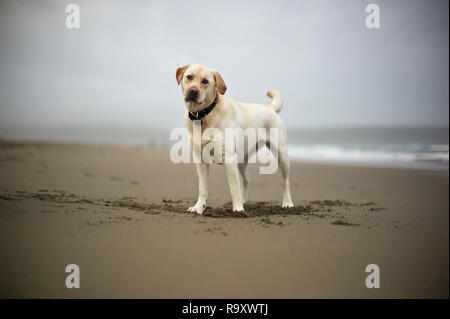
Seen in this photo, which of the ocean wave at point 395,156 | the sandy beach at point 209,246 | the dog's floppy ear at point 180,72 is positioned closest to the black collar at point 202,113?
the dog's floppy ear at point 180,72

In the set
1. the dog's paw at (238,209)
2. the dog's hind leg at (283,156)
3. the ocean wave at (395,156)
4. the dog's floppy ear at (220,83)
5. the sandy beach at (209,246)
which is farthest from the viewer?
the ocean wave at (395,156)

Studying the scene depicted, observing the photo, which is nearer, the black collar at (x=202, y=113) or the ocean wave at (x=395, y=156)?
the black collar at (x=202, y=113)

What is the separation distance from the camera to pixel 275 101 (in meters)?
5.10

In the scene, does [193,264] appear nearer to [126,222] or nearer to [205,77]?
[126,222]

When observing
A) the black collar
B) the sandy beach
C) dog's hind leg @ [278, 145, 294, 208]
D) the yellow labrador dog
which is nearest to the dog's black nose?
the yellow labrador dog

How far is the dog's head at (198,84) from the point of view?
347cm

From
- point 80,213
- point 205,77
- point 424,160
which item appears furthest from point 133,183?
point 424,160

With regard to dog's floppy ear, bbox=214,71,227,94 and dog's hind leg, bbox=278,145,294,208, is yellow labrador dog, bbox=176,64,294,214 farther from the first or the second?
dog's hind leg, bbox=278,145,294,208

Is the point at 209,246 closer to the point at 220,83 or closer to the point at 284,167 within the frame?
the point at 220,83

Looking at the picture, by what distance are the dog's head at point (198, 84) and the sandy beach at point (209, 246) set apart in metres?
1.29

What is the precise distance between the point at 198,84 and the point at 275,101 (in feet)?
6.34

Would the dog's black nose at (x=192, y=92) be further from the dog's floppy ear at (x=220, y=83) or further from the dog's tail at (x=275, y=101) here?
the dog's tail at (x=275, y=101)

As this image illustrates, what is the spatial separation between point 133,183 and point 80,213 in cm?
289

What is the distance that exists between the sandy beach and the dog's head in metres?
1.29
